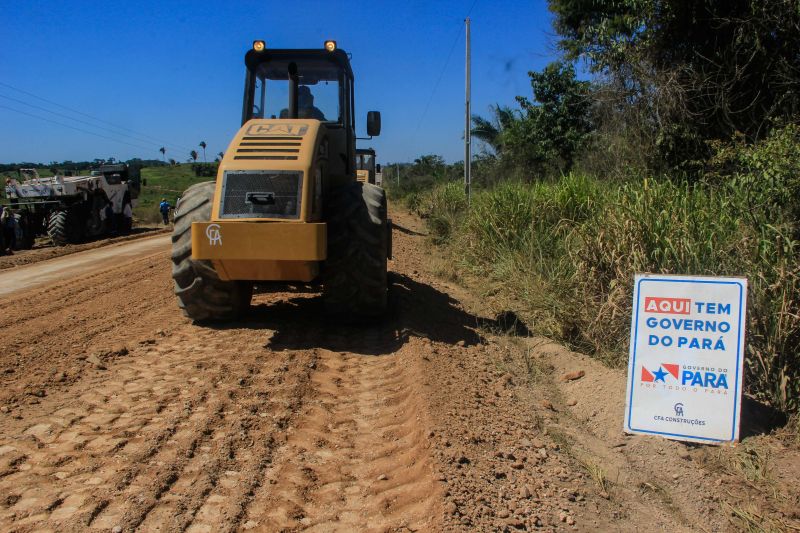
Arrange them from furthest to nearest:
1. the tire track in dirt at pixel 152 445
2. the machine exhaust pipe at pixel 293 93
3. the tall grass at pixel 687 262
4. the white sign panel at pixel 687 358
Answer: the machine exhaust pipe at pixel 293 93 → the tall grass at pixel 687 262 → the white sign panel at pixel 687 358 → the tire track in dirt at pixel 152 445

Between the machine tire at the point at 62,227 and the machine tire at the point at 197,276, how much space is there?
1338cm

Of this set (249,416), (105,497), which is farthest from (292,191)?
(105,497)

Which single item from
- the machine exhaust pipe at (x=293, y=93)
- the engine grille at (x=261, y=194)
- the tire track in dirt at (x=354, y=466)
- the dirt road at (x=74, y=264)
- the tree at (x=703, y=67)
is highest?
the tree at (x=703, y=67)

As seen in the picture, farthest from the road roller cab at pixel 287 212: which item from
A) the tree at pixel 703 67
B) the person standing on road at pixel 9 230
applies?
the person standing on road at pixel 9 230

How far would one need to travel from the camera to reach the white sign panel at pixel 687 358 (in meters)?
3.76

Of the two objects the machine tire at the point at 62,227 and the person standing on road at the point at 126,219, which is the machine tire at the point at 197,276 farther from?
the person standing on road at the point at 126,219

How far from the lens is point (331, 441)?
3.93m

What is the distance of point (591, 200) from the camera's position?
26.8 feet

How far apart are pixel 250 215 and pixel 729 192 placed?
169 inches

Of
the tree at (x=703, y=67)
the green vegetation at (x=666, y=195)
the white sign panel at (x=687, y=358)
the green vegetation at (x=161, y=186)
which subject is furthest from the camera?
the green vegetation at (x=161, y=186)

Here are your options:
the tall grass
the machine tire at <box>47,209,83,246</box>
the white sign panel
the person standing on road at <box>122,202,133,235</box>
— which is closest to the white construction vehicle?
the machine tire at <box>47,209,83,246</box>

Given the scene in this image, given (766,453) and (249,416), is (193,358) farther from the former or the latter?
(766,453)

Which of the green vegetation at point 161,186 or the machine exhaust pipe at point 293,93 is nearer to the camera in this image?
the machine exhaust pipe at point 293,93

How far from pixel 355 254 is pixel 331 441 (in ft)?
8.34
